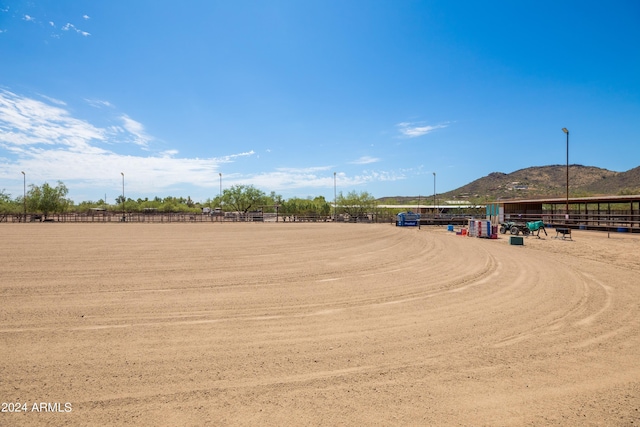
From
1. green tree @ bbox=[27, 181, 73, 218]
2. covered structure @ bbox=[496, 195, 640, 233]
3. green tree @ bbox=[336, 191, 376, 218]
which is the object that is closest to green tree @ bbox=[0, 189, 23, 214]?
green tree @ bbox=[27, 181, 73, 218]

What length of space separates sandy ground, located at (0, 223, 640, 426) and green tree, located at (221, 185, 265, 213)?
9761cm

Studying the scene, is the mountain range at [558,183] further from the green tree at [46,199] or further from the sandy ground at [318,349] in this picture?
the sandy ground at [318,349]

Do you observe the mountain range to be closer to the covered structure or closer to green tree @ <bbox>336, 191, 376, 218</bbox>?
green tree @ <bbox>336, 191, 376, 218</bbox>

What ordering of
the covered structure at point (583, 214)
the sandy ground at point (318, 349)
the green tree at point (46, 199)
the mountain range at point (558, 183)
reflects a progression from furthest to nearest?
the mountain range at point (558, 183), the green tree at point (46, 199), the covered structure at point (583, 214), the sandy ground at point (318, 349)

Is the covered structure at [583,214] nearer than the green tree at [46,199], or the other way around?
the covered structure at [583,214]

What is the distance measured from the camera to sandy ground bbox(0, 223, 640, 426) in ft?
13.5

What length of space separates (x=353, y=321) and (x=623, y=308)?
6639 millimetres

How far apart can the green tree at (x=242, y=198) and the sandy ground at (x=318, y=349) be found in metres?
97.6

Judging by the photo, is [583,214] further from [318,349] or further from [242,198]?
[242,198]

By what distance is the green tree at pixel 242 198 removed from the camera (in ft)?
357

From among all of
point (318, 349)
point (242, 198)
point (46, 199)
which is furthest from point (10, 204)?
point (318, 349)

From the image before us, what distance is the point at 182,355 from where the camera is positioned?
5.59 meters

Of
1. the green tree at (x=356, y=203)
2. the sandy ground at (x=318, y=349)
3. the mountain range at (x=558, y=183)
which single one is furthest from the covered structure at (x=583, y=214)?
the mountain range at (x=558, y=183)

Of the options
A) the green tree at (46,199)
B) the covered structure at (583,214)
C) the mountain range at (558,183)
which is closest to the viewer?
the covered structure at (583,214)
